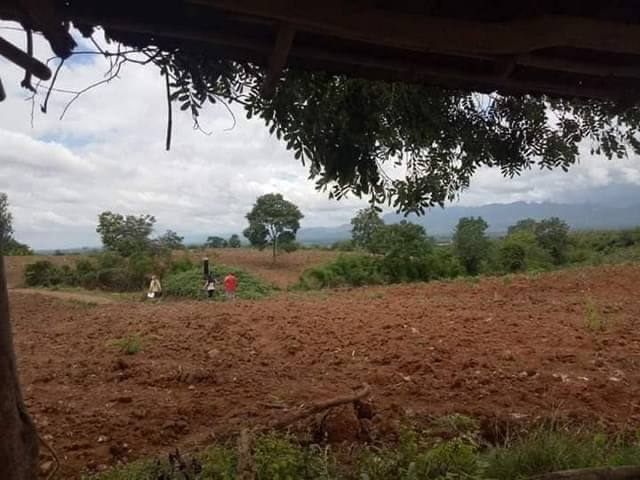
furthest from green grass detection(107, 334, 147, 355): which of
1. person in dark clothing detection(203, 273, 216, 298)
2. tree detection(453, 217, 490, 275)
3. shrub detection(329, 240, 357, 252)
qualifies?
shrub detection(329, 240, 357, 252)

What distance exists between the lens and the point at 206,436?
252 centimetres

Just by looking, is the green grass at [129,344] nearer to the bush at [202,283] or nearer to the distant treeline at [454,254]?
the bush at [202,283]

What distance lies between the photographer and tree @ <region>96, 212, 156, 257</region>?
1309cm

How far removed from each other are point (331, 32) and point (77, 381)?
311 cm

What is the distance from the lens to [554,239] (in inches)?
554

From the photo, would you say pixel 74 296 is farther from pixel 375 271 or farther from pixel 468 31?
pixel 468 31

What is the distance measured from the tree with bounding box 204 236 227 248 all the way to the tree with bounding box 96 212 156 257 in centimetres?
540

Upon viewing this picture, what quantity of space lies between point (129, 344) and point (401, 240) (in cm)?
851

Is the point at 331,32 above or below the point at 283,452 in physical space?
above

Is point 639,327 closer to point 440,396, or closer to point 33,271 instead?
point 440,396

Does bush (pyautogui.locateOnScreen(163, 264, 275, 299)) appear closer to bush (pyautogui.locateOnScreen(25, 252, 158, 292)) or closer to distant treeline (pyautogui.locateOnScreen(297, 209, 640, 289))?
bush (pyautogui.locateOnScreen(25, 252, 158, 292))

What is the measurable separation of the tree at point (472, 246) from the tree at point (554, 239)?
84.4 inches

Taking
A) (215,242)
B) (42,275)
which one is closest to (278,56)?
(42,275)

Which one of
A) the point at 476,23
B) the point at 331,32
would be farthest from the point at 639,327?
the point at 331,32
